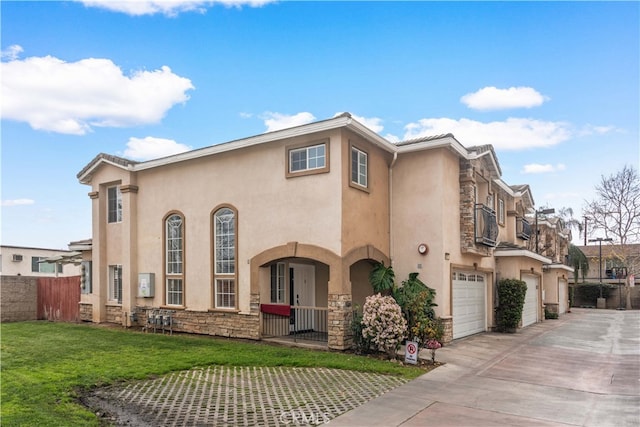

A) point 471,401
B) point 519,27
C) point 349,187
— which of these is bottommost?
point 471,401

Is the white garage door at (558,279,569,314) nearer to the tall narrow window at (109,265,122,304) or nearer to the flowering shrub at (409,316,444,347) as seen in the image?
the flowering shrub at (409,316,444,347)

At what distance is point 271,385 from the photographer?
9.22 m

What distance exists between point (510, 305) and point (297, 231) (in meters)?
9.51

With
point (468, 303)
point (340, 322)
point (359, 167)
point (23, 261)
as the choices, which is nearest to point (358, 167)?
point (359, 167)

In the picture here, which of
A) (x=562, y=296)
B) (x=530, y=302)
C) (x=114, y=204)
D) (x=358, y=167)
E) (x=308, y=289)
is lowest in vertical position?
(x=562, y=296)

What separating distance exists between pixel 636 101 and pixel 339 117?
31.4ft

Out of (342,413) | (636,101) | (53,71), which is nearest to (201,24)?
(53,71)

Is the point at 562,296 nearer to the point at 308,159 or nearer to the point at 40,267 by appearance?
the point at 308,159

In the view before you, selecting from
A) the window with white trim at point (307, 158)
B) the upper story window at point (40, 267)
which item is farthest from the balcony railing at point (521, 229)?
the upper story window at point (40, 267)

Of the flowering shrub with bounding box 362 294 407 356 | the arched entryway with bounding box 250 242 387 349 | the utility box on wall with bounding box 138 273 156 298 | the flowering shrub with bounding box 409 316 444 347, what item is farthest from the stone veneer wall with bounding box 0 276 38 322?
the flowering shrub with bounding box 409 316 444 347

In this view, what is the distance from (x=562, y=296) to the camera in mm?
31344

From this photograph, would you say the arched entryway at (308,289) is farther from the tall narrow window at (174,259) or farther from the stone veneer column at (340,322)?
the tall narrow window at (174,259)

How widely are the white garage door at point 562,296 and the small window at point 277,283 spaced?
847 inches

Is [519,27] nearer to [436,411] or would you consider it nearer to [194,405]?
[436,411]
